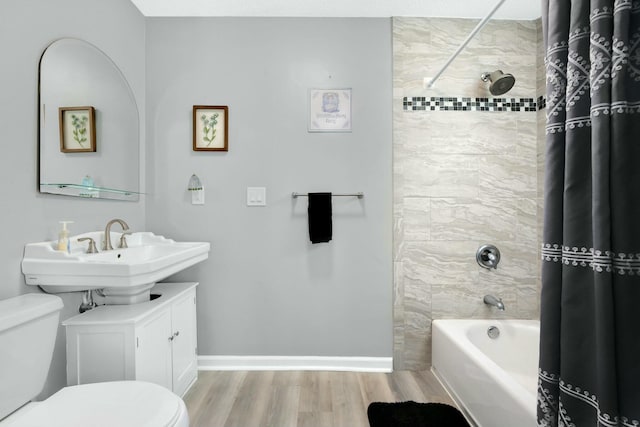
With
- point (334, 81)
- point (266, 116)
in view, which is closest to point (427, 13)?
point (334, 81)

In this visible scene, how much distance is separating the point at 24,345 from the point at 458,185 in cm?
239

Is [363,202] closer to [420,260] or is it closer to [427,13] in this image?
[420,260]

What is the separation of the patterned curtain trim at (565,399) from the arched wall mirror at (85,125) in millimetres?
1991

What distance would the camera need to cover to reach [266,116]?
2.25 metres

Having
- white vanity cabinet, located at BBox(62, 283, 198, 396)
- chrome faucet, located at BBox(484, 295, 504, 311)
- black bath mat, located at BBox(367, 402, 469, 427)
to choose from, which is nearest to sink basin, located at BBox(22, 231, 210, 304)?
white vanity cabinet, located at BBox(62, 283, 198, 396)

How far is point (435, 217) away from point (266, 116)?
4.50 ft

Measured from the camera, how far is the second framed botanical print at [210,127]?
2.23m

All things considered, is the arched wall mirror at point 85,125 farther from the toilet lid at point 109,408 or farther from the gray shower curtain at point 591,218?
the gray shower curtain at point 591,218

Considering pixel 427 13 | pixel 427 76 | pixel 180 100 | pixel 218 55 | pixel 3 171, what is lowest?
pixel 3 171

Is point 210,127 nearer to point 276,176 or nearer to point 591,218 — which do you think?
point 276,176

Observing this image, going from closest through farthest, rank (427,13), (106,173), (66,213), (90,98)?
1. (66,213)
2. (90,98)
3. (106,173)
4. (427,13)

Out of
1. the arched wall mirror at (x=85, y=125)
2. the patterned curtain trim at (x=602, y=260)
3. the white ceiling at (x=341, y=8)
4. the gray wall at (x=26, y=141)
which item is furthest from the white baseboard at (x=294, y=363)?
the white ceiling at (x=341, y=8)

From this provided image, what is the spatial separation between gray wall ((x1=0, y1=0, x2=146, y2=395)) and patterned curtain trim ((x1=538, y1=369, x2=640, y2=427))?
192 cm

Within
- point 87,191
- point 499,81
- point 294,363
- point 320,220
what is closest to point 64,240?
point 87,191
